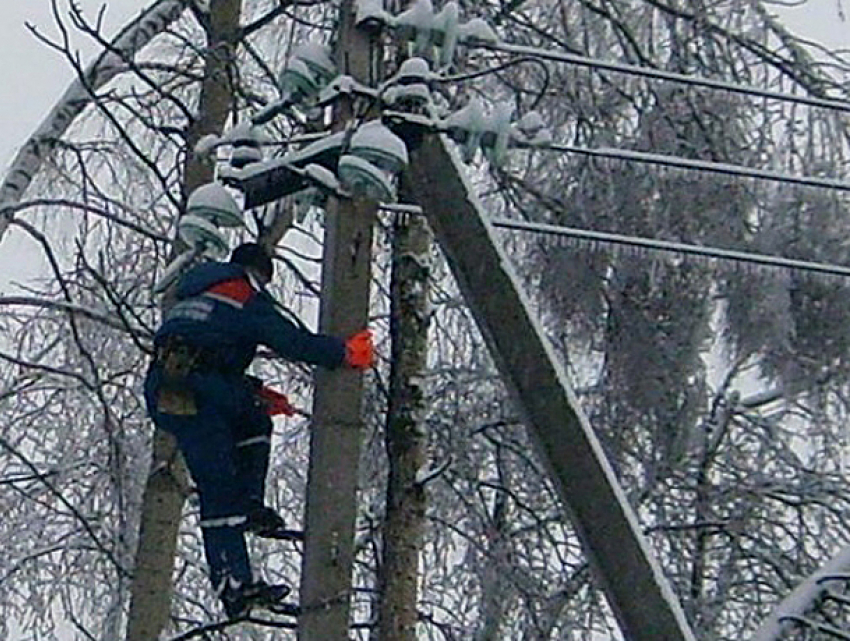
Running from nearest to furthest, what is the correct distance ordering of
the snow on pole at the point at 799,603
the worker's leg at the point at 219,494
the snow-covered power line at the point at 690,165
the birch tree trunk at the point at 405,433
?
the worker's leg at the point at 219,494 → the snow-covered power line at the point at 690,165 → the snow on pole at the point at 799,603 → the birch tree trunk at the point at 405,433

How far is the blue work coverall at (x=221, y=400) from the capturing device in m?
5.14

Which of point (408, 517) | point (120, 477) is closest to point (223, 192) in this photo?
point (408, 517)

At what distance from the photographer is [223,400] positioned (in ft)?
17.0

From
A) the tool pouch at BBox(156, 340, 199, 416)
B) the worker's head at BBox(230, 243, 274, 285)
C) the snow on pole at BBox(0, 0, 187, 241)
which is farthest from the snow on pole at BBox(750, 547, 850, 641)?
the snow on pole at BBox(0, 0, 187, 241)

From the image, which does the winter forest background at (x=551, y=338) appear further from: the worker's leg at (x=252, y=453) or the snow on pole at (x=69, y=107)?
the worker's leg at (x=252, y=453)

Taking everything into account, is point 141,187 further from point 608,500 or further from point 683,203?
point 608,500

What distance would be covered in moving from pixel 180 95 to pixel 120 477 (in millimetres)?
1803

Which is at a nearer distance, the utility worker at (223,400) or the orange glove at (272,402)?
the utility worker at (223,400)

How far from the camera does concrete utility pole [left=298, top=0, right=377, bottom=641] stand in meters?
4.88

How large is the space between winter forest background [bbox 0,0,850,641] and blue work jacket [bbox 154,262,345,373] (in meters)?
1.74

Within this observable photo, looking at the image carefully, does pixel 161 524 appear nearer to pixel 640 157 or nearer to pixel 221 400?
pixel 221 400

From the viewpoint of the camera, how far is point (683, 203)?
26.8ft

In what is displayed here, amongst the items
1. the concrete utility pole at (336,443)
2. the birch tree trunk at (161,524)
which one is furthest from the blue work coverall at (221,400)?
the birch tree trunk at (161,524)

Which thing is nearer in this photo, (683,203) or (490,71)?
(490,71)
